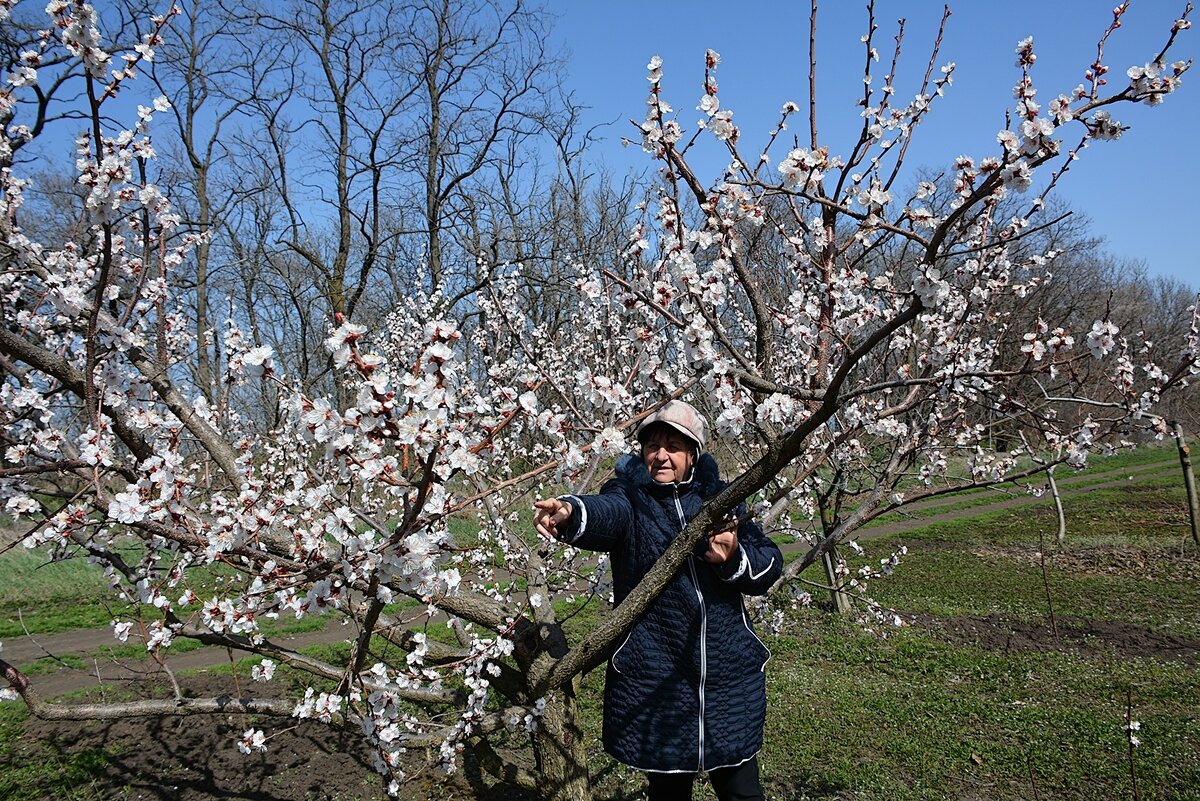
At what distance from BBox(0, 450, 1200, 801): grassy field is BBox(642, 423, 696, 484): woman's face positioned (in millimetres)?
2014

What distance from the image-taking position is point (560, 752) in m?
3.22

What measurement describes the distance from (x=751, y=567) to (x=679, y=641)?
1.20 ft

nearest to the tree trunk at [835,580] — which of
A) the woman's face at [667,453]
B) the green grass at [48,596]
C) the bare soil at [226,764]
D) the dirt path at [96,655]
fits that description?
the dirt path at [96,655]

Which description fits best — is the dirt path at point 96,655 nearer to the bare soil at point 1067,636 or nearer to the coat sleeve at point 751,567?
the bare soil at point 1067,636

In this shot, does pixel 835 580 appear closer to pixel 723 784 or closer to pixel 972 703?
pixel 972 703

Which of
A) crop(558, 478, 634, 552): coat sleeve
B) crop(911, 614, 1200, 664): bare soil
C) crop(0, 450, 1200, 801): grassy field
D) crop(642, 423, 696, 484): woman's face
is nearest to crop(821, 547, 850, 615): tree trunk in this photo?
crop(0, 450, 1200, 801): grassy field

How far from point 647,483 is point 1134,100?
5.93ft

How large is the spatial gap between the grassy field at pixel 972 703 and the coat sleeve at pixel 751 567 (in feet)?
5.22

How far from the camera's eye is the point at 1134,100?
179 centimetres

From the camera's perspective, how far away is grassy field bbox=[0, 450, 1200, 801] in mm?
4121

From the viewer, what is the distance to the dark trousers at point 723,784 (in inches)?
99.5

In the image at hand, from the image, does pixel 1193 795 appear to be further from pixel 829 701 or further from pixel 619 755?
pixel 619 755

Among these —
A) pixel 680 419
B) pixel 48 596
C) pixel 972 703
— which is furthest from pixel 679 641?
pixel 48 596

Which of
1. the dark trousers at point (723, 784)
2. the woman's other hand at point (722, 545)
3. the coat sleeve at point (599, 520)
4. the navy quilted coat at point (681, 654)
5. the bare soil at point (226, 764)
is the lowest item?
the bare soil at point (226, 764)
